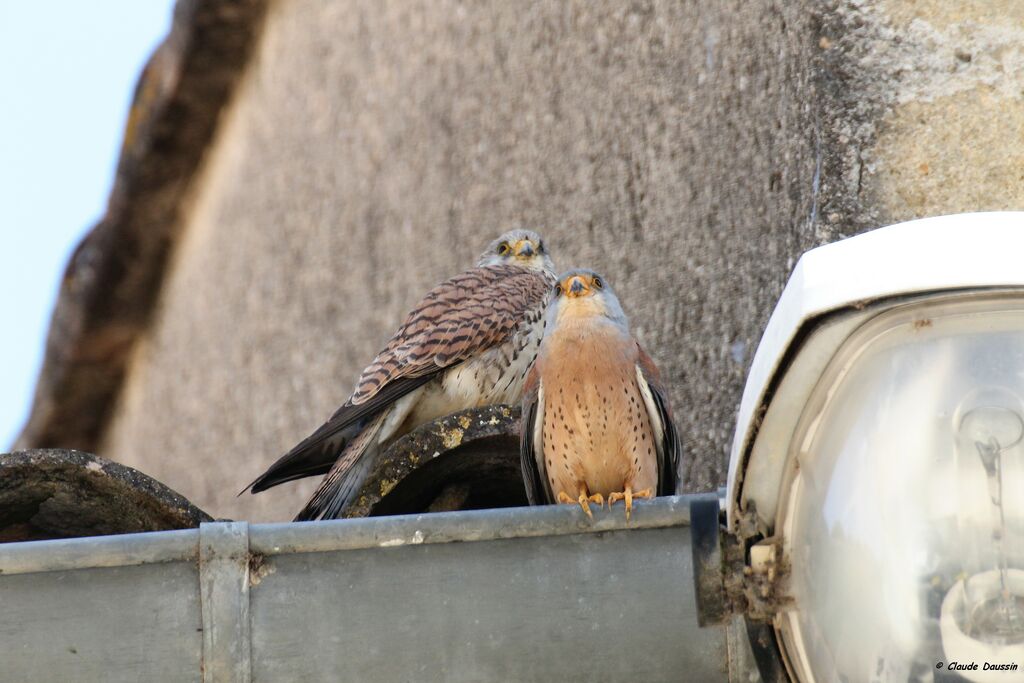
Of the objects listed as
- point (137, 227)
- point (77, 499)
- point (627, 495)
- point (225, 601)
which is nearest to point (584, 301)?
point (627, 495)

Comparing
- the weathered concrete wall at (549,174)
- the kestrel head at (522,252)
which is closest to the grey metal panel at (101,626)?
the weathered concrete wall at (549,174)

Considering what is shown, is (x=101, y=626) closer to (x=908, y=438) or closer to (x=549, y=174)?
(x=908, y=438)

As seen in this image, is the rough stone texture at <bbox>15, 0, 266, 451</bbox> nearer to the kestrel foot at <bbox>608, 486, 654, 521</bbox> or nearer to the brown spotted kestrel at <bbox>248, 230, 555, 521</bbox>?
the brown spotted kestrel at <bbox>248, 230, 555, 521</bbox>

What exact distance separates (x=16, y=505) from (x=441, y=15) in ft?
9.66

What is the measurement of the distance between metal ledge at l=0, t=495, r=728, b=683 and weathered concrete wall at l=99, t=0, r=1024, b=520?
42.7 inches

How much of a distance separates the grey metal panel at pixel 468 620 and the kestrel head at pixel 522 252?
2.11 meters

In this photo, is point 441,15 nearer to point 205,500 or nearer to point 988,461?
point 205,500

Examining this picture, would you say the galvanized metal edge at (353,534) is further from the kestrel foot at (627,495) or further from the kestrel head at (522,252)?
the kestrel head at (522,252)

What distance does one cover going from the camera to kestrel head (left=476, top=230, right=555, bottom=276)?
4461mm

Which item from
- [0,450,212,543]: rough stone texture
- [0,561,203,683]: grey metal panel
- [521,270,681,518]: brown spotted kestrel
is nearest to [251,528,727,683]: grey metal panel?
[0,561,203,683]: grey metal panel

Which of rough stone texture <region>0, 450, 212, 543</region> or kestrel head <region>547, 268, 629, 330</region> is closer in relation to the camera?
rough stone texture <region>0, 450, 212, 543</region>

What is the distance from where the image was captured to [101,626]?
2281 millimetres

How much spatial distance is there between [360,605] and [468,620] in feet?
0.53

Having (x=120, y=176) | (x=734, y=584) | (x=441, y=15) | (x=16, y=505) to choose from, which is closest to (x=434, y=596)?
(x=734, y=584)
